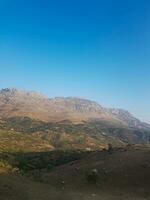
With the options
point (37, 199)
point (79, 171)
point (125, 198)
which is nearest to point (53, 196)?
point (37, 199)

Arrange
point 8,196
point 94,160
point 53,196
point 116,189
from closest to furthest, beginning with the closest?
point 8,196
point 53,196
point 116,189
point 94,160

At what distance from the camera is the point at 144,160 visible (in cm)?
4778

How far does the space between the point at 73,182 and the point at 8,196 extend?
1333 cm

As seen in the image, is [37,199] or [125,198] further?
[125,198]

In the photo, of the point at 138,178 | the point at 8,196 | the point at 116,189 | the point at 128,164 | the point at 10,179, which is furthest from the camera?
the point at 128,164

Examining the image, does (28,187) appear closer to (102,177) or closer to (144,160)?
(102,177)

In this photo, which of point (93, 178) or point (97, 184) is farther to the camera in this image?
point (93, 178)

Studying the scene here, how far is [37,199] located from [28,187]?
4420 mm

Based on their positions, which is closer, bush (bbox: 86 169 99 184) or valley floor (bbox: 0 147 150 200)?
valley floor (bbox: 0 147 150 200)

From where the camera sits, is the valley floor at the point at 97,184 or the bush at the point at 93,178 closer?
the valley floor at the point at 97,184

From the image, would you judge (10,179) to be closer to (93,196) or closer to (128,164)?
(93,196)

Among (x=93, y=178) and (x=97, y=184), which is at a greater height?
(x=93, y=178)

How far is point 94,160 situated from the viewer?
54938 millimetres

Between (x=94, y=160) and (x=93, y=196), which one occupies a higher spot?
(x=94, y=160)
